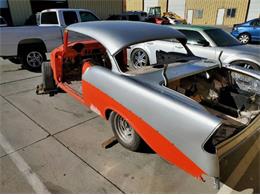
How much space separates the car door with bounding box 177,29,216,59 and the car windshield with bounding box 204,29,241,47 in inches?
8.9

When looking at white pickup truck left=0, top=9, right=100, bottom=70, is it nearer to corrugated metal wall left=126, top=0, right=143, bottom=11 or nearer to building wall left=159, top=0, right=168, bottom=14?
building wall left=159, top=0, right=168, bottom=14

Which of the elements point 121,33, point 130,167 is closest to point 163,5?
point 121,33

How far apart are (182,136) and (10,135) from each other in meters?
2.89

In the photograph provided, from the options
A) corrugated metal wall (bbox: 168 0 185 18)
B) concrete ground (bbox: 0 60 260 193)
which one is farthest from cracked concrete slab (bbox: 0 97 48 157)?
corrugated metal wall (bbox: 168 0 185 18)

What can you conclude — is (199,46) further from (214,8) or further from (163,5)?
(163,5)

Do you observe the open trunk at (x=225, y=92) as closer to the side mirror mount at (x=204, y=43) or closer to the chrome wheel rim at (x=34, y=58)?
the side mirror mount at (x=204, y=43)

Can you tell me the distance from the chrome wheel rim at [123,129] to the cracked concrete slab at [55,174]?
656 millimetres

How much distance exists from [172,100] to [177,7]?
36360 millimetres

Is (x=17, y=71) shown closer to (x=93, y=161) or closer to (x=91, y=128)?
(x=91, y=128)

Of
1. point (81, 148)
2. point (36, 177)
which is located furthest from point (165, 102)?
point (36, 177)

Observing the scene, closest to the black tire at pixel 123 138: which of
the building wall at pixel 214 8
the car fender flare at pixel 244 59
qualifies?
the car fender flare at pixel 244 59

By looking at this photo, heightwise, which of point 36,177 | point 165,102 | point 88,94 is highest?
point 165,102

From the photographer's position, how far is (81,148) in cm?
327

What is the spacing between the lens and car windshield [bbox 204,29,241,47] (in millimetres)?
6017
